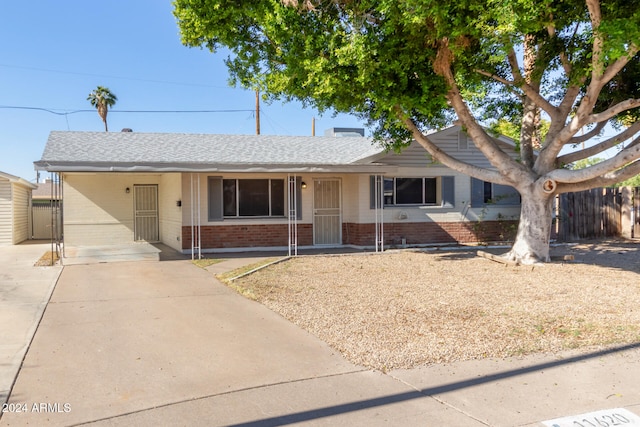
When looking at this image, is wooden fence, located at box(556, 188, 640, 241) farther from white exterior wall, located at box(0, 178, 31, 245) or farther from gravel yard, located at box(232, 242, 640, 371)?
white exterior wall, located at box(0, 178, 31, 245)

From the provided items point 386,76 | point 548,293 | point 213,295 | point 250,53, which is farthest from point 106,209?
point 548,293

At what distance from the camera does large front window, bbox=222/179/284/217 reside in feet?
49.6

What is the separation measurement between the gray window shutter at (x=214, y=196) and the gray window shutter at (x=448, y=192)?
285 inches

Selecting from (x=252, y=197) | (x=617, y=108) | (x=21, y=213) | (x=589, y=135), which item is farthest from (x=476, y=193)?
(x=21, y=213)

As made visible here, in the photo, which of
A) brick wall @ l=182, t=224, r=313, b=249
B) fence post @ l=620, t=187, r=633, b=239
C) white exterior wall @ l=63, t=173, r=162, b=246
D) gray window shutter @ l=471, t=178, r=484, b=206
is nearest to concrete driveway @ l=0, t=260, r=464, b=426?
brick wall @ l=182, t=224, r=313, b=249

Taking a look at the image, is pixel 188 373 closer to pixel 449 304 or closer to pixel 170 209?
pixel 449 304

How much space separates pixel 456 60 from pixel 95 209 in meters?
13.4

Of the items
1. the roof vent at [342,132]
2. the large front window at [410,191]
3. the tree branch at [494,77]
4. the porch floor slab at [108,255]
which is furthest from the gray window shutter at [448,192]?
the porch floor slab at [108,255]

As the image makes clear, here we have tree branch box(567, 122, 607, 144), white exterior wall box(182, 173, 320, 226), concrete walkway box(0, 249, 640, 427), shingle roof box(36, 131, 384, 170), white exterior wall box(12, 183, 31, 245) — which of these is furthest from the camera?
white exterior wall box(12, 183, 31, 245)

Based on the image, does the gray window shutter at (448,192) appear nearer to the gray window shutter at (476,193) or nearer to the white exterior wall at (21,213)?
the gray window shutter at (476,193)

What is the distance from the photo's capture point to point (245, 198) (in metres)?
15.3

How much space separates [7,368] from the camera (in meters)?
5.11

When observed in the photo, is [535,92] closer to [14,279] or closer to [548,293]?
[548,293]

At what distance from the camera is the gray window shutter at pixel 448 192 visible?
16.8 metres
